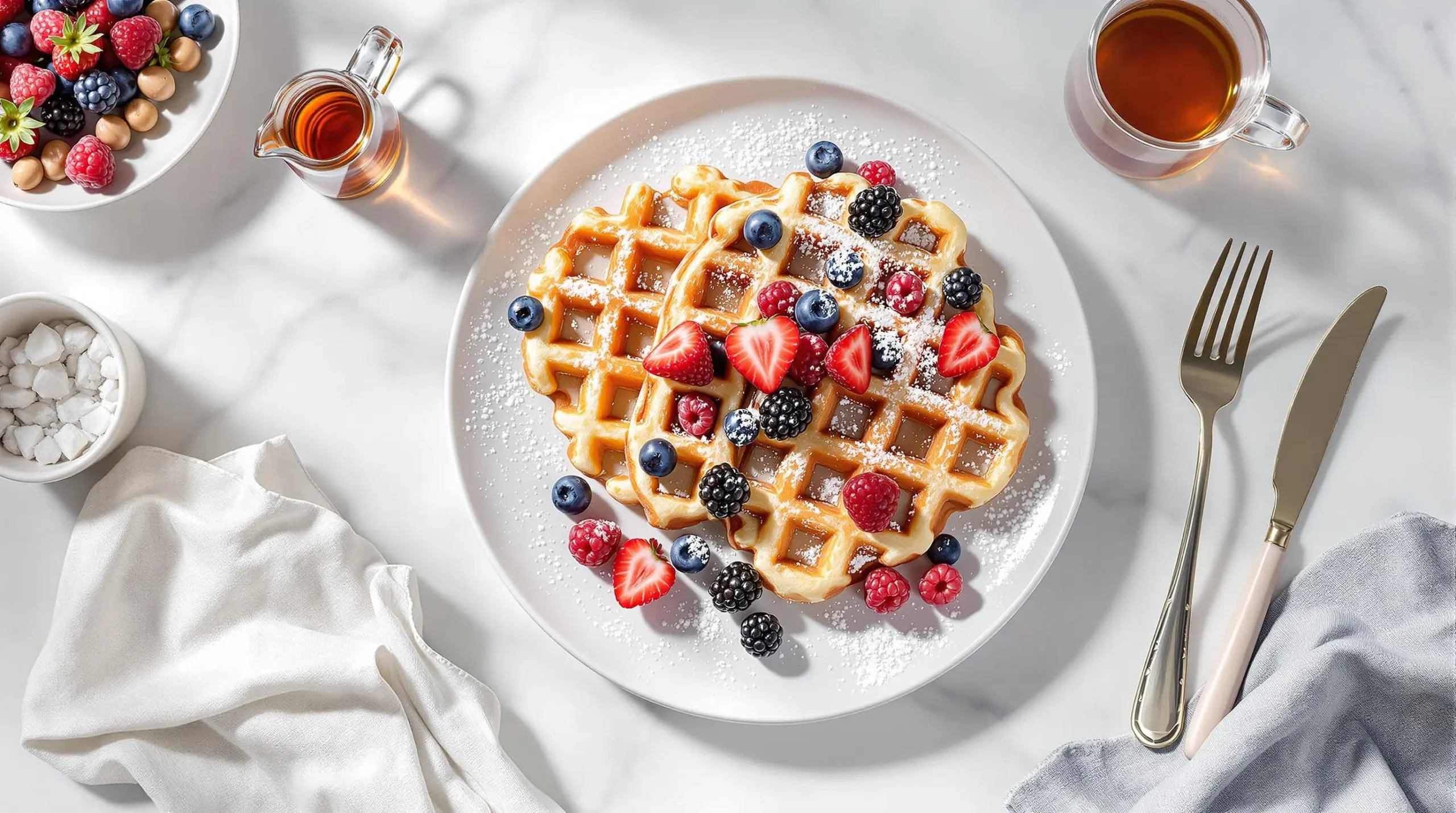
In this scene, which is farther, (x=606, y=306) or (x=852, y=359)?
(x=606, y=306)

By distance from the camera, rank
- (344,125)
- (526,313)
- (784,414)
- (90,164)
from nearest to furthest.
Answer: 1. (784,414)
2. (526,313)
3. (90,164)
4. (344,125)

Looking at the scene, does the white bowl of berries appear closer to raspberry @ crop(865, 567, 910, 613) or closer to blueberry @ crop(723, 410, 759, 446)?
blueberry @ crop(723, 410, 759, 446)

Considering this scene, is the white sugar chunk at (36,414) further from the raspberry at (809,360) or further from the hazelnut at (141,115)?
the raspberry at (809,360)

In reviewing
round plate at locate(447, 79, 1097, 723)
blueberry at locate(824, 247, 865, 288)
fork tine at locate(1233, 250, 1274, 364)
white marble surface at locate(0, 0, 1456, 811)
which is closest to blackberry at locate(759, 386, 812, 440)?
blueberry at locate(824, 247, 865, 288)

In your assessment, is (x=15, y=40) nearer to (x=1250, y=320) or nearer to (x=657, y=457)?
(x=657, y=457)

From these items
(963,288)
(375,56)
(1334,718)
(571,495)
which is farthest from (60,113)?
(1334,718)

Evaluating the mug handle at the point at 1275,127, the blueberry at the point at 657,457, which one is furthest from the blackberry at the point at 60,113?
the mug handle at the point at 1275,127

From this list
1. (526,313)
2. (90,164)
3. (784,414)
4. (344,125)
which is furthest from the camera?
(344,125)

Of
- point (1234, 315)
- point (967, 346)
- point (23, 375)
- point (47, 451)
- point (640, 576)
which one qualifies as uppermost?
point (1234, 315)

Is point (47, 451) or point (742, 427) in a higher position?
point (742, 427)
